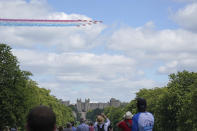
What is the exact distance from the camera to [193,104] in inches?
2825

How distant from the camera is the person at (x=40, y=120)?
5484mm

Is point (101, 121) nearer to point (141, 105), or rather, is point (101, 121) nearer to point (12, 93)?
point (141, 105)

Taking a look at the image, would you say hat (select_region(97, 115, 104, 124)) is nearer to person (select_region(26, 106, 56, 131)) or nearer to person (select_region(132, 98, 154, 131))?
person (select_region(132, 98, 154, 131))

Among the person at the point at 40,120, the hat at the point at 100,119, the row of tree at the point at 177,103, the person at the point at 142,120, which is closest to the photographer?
the person at the point at 40,120

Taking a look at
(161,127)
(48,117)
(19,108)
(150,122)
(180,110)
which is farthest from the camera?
(161,127)

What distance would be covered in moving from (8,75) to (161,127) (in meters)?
29.8

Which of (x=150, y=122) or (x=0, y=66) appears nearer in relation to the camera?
(x=150, y=122)

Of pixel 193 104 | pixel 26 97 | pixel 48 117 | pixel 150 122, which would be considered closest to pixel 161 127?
pixel 193 104

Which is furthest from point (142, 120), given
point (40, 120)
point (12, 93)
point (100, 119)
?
point (12, 93)

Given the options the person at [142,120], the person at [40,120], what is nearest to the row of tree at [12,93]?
the person at [142,120]

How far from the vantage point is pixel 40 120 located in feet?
18.0

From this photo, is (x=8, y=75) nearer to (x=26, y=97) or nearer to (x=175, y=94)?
(x=26, y=97)

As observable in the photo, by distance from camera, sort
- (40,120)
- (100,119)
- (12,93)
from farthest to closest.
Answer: (12,93), (100,119), (40,120)

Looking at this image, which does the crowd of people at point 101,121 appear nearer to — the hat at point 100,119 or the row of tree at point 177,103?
the hat at point 100,119
